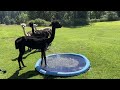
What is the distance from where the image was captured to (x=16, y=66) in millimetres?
11211

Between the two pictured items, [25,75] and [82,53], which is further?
[82,53]

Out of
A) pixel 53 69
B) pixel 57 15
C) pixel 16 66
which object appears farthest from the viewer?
pixel 57 15

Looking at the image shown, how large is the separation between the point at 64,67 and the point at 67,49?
440 centimetres

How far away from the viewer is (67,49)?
14492 millimetres

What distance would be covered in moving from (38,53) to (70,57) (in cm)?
258

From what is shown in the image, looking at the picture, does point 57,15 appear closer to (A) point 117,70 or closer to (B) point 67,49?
(B) point 67,49
